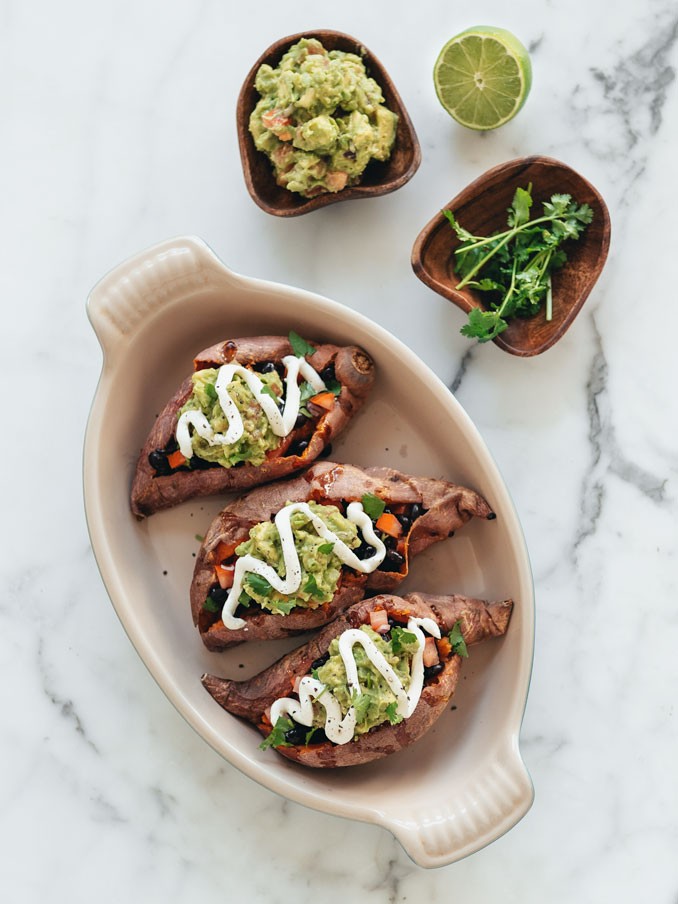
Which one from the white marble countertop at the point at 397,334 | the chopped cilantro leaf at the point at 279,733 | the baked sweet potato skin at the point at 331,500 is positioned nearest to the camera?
the chopped cilantro leaf at the point at 279,733

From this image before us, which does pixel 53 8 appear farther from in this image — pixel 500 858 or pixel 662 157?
pixel 500 858

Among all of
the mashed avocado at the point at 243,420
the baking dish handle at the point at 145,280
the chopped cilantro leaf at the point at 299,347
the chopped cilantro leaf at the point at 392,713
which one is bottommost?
the chopped cilantro leaf at the point at 392,713

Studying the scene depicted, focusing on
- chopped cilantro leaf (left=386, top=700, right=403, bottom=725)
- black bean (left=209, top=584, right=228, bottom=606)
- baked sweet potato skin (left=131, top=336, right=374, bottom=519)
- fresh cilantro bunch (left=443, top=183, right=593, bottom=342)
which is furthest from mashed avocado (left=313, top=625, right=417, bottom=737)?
fresh cilantro bunch (left=443, top=183, right=593, bottom=342)

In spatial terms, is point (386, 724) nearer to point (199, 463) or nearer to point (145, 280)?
point (199, 463)

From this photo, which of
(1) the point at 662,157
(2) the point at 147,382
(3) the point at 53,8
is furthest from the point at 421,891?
(3) the point at 53,8

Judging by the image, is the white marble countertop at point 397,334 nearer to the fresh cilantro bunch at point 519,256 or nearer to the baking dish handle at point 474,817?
the fresh cilantro bunch at point 519,256

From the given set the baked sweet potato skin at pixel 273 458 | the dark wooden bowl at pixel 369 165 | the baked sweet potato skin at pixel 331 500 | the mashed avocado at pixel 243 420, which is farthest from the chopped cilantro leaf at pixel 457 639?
the dark wooden bowl at pixel 369 165
